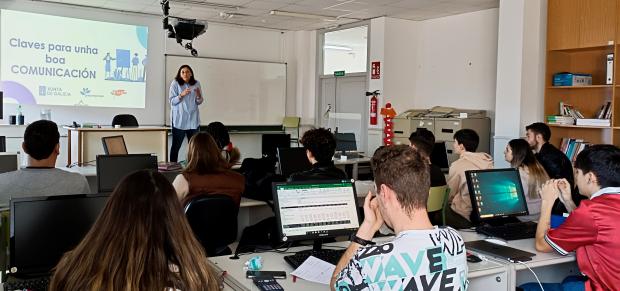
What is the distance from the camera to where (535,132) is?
18.3 feet

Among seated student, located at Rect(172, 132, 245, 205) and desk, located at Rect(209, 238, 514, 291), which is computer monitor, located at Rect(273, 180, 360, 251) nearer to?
desk, located at Rect(209, 238, 514, 291)

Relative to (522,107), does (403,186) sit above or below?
below

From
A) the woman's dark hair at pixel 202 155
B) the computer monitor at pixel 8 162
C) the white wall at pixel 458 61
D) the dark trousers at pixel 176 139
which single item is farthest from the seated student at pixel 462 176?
the dark trousers at pixel 176 139

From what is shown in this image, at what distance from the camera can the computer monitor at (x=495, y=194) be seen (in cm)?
326

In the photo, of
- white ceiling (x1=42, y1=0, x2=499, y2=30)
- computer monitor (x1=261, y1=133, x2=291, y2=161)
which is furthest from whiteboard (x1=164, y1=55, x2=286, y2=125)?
computer monitor (x1=261, y1=133, x2=291, y2=161)

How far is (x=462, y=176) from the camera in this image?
14.3 feet

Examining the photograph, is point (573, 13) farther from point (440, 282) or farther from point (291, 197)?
point (440, 282)

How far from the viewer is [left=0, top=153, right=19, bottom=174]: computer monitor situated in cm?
374

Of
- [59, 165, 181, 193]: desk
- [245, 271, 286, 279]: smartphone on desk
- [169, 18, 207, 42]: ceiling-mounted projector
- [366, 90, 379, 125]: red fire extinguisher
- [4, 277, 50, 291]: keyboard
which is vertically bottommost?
[245, 271, 286, 279]: smartphone on desk

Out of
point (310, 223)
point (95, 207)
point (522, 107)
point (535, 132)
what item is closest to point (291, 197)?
point (310, 223)

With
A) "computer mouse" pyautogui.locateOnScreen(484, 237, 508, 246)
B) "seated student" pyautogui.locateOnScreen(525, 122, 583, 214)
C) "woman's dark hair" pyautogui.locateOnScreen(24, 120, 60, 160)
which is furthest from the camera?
"seated student" pyautogui.locateOnScreen(525, 122, 583, 214)

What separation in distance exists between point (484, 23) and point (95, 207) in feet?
22.5

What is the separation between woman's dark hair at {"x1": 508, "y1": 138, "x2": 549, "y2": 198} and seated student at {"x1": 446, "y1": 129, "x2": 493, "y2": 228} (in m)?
0.32

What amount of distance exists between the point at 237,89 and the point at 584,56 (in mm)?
5750
